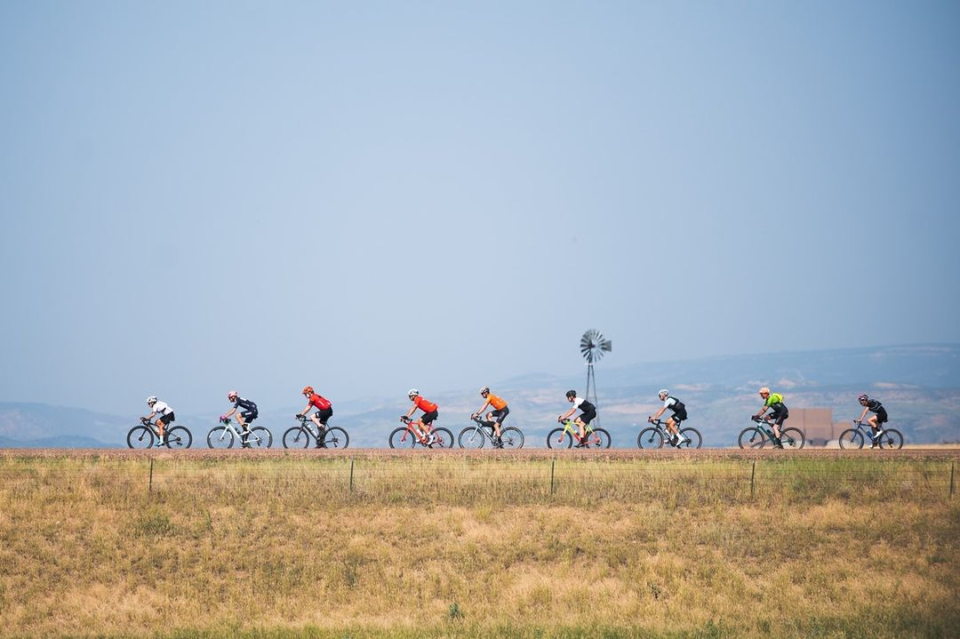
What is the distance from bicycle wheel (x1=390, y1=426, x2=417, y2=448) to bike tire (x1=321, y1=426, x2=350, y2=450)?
5.30 feet

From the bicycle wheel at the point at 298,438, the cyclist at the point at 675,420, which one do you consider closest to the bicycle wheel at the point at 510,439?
the cyclist at the point at 675,420

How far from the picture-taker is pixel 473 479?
33.7 meters

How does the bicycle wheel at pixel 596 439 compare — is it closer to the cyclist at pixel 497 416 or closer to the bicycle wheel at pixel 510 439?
the bicycle wheel at pixel 510 439

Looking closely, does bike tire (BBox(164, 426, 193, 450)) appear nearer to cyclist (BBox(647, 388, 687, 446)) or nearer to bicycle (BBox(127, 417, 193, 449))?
bicycle (BBox(127, 417, 193, 449))

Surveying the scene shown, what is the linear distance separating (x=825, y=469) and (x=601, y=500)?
7.46 m

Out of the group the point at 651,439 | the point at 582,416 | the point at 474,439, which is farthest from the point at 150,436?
the point at 651,439

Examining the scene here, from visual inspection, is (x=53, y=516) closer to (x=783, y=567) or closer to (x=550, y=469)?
(x=550, y=469)

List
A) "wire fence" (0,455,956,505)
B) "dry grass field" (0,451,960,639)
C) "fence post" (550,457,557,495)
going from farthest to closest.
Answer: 1. "fence post" (550,457,557,495)
2. "wire fence" (0,455,956,505)
3. "dry grass field" (0,451,960,639)

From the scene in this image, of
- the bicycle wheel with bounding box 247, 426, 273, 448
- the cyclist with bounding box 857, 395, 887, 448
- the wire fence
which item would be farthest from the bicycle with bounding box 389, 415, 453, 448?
the cyclist with bounding box 857, 395, 887, 448

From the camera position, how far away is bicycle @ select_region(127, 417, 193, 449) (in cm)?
3812

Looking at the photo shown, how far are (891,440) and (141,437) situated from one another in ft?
87.0

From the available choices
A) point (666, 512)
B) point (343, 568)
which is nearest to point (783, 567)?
point (666, 512)

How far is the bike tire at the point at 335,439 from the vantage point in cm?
3918

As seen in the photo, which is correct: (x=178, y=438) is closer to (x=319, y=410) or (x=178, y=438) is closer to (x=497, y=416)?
(x=319, y=410)
